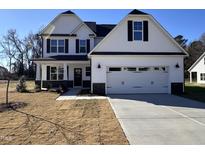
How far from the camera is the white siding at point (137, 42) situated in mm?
21125

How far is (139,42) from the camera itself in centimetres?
2144

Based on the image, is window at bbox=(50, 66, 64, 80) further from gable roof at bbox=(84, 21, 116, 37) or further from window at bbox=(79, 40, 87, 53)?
gable roof at bbox=(84, 21, 116, 37)

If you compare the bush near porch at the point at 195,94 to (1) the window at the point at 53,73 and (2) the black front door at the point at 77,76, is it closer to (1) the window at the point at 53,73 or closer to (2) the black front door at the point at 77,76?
(2) the black front door at the point at 77,76

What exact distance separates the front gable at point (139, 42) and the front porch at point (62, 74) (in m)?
6.17

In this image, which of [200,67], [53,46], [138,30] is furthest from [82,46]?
[200,67]

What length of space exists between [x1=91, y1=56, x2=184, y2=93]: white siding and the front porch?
6.03 metres

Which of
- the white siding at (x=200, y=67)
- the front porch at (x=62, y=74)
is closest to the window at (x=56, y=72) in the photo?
the front porch at (x=62, y=74)

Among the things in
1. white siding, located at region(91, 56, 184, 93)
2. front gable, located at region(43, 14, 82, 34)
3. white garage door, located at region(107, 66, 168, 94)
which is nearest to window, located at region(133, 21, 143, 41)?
white siding, located at region(91, 56, 184, 93)

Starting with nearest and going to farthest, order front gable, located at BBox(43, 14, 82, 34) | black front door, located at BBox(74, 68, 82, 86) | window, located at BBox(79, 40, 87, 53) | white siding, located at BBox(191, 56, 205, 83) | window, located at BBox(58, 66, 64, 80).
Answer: window, located at BBox(58, 66, 64, 80) < window, located at BBox(79, 40, 87, 53) < front gable, located at BBox(43, 14, 82, 34) < black front door, located at BBox(74, 68, 82, 86) < white siding, located at BBox(191, 56, 205, 83)

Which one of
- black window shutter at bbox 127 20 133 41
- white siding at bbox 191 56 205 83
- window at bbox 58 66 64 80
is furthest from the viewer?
white siding at bbox 191 56 205 83

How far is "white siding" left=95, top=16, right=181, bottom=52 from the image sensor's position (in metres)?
21.1
